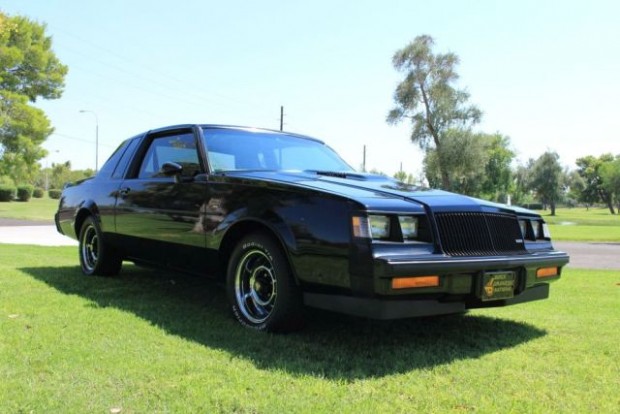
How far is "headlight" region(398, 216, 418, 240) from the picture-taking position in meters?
3.67

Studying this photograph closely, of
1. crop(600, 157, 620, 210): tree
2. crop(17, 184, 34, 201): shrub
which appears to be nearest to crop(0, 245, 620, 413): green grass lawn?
crop(17, 184, 34, 201): shrub

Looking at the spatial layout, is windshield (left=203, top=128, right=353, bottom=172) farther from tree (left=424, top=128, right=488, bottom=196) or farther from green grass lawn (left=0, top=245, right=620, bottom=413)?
tree (left=424, top=128, right=488, bottom=196)

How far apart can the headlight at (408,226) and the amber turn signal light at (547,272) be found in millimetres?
1258

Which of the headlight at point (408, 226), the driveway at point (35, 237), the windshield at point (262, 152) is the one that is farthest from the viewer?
the driveway at point (35, 237)

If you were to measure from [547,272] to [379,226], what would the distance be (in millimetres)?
1765

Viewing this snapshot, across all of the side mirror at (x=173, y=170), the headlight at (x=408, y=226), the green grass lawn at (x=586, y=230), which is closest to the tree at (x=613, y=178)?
the green grass lawn at (x=586, y=230)

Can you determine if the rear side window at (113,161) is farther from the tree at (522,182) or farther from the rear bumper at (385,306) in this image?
the tree at (522,182)

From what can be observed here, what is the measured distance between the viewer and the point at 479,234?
4.01 meters

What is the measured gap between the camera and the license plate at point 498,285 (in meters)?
3.81

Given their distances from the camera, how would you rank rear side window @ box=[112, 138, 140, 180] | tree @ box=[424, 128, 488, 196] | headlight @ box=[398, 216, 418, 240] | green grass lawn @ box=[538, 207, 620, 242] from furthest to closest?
tree @ box=[424, 128, 488, 196]
green grass lawn @ box=[538, 207, 620, 242]
rear side window @ box=[112, 138, 140, 180]
headlight @ box=[398, 216, 418, 240]

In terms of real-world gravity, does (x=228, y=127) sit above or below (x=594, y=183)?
below

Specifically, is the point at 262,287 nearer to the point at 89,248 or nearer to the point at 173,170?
the point at 173,170

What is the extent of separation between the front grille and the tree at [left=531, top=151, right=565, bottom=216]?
270 feet

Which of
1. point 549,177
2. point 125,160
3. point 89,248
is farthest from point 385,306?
point 549,177
